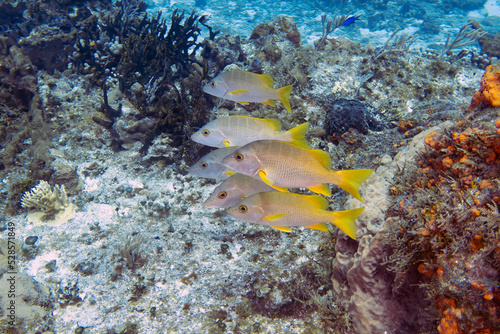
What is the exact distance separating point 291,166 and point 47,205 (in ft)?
13.1

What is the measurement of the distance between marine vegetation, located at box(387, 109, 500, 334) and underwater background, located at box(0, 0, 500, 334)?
1 cm

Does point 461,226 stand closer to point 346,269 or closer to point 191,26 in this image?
point 346,269

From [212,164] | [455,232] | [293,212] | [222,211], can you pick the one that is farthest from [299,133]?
[222,211]

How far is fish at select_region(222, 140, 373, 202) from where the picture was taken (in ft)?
6.77

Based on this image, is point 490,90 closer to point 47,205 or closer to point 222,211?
point 222,211

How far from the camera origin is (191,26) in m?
7.51

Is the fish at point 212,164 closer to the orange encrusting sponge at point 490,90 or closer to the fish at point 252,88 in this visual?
the fish at point 252,88

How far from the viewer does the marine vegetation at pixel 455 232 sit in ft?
5.62

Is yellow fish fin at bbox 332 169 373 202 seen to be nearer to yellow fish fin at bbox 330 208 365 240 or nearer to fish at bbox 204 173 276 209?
yellow fish fin at bbox 330 208 365 240

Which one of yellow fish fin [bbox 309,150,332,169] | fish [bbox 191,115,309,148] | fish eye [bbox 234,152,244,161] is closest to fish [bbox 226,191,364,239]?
yellow fish fin [bbox 309,150,332,169]

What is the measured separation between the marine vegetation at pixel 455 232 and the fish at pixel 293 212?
0.47m

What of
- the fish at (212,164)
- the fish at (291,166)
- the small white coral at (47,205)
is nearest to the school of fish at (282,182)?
the fish at (291,166)

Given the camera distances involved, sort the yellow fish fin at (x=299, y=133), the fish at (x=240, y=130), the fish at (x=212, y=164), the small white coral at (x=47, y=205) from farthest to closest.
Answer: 1. the small white coral at (x=47, y=205)
2. the fish at (x=212, y=164)
3. the fish at (x=240, y=130)
4. the yellow fish fin at (x=299, y=133)

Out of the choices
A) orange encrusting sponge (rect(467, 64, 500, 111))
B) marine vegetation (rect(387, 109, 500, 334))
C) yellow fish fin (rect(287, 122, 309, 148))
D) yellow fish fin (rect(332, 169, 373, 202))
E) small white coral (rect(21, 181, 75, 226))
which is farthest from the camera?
small white coral (rect(21, 181, 75, 226))
